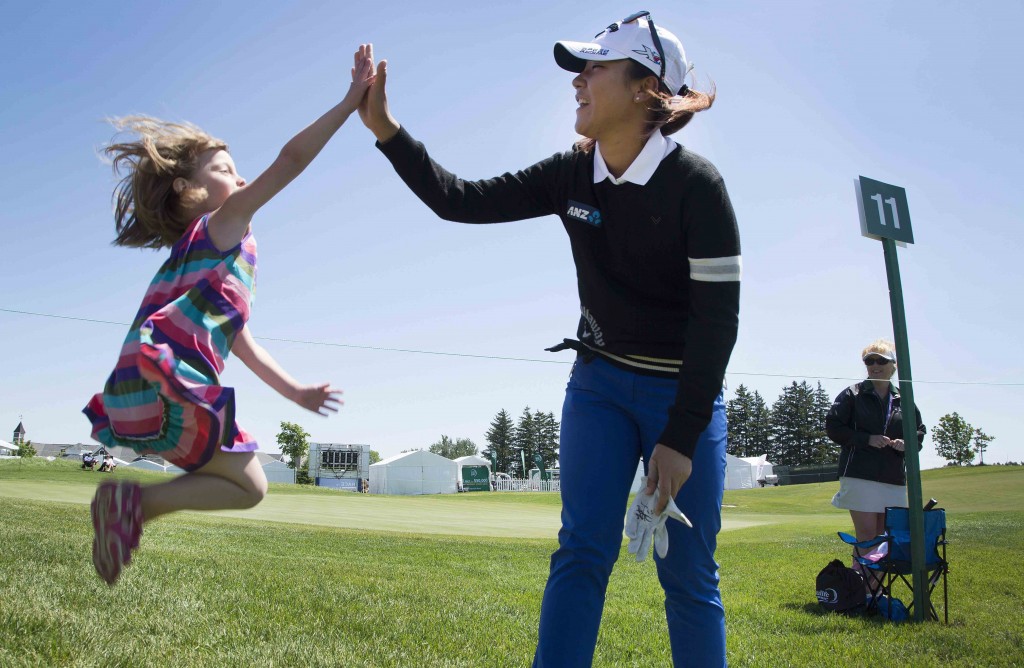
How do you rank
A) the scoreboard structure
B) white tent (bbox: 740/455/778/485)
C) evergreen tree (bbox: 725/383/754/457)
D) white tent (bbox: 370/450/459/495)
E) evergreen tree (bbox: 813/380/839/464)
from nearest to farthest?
white tent (bbox: 370/450/459/495) < white tent (bbox: 740/455/778/485) < the scoreboard structure < evergreen tree (bbox: 813/380/839/464) < evergreen tree (bbox: 725/383/754/457)

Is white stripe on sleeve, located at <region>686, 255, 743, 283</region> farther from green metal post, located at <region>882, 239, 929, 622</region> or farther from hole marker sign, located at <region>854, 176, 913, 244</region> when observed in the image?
hole marker sign, located at <region>854, 176, 913, 244</region>

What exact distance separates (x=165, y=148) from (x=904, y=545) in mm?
5991

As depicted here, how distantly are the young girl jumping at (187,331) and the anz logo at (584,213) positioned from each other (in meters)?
0.84

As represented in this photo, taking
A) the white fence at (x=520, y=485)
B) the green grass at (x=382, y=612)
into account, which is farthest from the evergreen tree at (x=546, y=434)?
the green grass at (x=382, y=612)

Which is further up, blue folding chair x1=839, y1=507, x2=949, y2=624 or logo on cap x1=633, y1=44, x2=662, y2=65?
logo on cap x1=633, y1=44, x2=662, y2=65

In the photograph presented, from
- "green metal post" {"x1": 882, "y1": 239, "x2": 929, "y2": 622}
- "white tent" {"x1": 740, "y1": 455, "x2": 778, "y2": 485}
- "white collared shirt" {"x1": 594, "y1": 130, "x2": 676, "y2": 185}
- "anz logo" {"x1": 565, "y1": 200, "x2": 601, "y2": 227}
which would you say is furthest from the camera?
"white tent" {"x1": 740, "y1": 455, "x2": 778, "y2": 485}

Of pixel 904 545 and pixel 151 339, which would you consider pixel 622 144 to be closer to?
pixel 151 339

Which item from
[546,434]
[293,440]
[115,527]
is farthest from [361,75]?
[546,434]

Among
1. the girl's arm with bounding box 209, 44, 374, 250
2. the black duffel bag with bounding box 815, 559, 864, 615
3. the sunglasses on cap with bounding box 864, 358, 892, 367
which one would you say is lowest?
the black duffel bag with bounding box 815, 559, 864, 615

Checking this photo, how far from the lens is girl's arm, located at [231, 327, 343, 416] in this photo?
2.76m

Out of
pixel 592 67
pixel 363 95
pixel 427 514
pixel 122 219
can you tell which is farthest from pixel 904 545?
pixel 427 514

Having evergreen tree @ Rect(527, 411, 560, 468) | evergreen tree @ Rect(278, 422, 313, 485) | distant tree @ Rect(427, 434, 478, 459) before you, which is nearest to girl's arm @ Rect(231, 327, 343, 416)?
evergreen tree @ Rect(278, 422, 313, 485)

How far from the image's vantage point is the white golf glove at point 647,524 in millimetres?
2471

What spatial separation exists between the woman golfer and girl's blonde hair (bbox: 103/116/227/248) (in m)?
0.64
